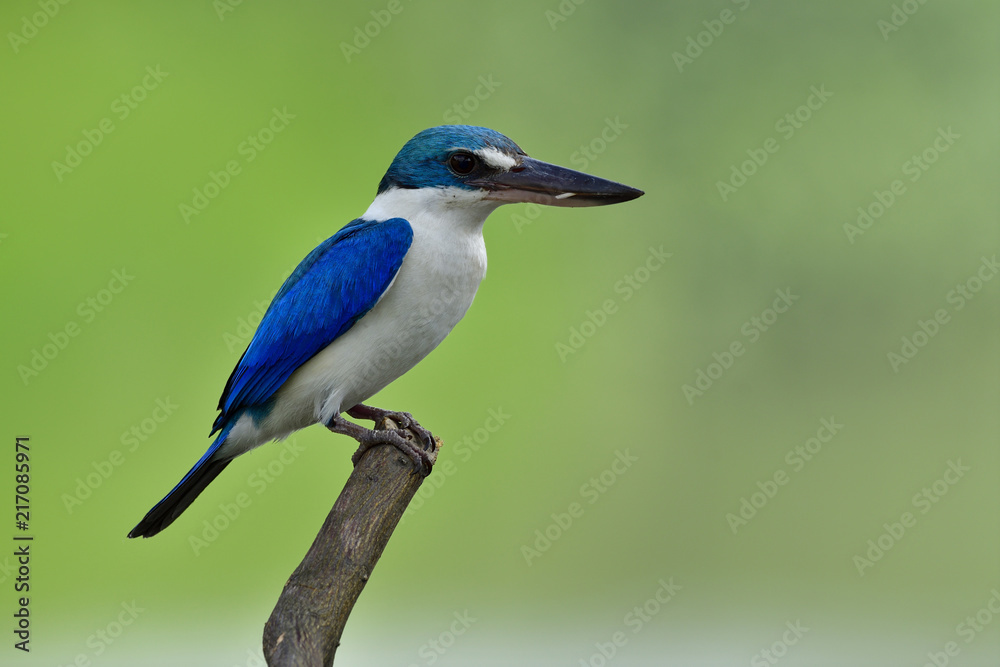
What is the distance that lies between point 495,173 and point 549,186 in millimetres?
125

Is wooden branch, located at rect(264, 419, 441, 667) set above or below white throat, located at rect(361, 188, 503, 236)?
below

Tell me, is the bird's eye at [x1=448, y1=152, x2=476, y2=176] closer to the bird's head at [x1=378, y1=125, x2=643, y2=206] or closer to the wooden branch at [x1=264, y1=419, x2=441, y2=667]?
the bird's head at [x1=378, y1=125, x2=643, y2=206]

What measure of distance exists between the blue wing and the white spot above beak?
0.23 metres

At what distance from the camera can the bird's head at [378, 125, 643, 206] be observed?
201cm

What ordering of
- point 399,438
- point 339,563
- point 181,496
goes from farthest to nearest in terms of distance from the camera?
point 181,496 → point 399,438 → point 339,563

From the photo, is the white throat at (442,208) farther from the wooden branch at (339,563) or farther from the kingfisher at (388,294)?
the wooden branch at (339,563)

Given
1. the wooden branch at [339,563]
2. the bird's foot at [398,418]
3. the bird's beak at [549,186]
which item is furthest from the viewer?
the bird's foot at [398,418]

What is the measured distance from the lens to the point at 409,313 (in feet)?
6.74

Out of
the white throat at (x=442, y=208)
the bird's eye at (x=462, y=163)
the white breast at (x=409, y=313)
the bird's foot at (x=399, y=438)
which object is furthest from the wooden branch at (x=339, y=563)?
the bird's eye at (x=462, y=163)

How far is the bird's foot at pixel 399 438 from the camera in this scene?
2.01 meters

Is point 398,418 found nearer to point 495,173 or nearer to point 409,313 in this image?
point 409,313

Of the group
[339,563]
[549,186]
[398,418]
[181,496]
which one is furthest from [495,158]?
[181,496]

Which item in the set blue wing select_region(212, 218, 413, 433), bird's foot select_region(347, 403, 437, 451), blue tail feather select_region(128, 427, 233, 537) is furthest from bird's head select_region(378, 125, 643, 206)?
blue tail feather select_region(128, 427, 233, 537)

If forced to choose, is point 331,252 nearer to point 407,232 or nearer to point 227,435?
point 407,232
